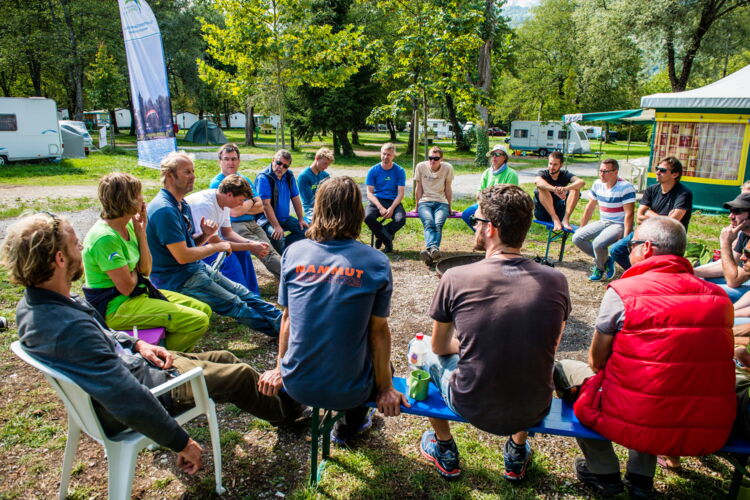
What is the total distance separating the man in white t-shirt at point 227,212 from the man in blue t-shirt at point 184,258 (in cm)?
48

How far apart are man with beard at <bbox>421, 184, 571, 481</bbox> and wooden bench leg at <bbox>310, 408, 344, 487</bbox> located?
718mm

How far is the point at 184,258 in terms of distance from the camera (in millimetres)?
3990

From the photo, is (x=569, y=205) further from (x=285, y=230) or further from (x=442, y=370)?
(x=442, y=370)

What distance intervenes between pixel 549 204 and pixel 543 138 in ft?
80.5

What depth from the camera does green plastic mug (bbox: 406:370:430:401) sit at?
2719 mm

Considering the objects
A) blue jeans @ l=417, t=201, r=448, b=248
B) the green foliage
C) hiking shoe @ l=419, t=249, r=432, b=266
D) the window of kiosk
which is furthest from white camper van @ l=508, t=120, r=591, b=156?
hiking shoe @ l=419, t=249, r=432, b=266

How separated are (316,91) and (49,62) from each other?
14.7 metres

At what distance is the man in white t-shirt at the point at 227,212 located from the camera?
484cm

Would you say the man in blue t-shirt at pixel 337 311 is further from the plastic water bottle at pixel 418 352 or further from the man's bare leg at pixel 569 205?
the man's bare leg at pixel 569 205

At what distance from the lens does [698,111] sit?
1270cm

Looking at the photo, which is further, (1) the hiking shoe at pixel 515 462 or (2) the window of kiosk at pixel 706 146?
(2) the window of kiosk at pixel 706 146

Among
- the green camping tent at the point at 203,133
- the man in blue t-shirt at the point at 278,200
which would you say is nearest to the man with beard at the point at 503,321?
the man in blue t-shirt at the point at 278,200

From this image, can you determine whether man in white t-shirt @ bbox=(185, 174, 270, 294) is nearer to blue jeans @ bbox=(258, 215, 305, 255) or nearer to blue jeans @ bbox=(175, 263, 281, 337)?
blue jeans @ bbox=(175, 263, 281, 337)

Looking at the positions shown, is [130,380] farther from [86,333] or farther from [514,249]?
[514,249]
